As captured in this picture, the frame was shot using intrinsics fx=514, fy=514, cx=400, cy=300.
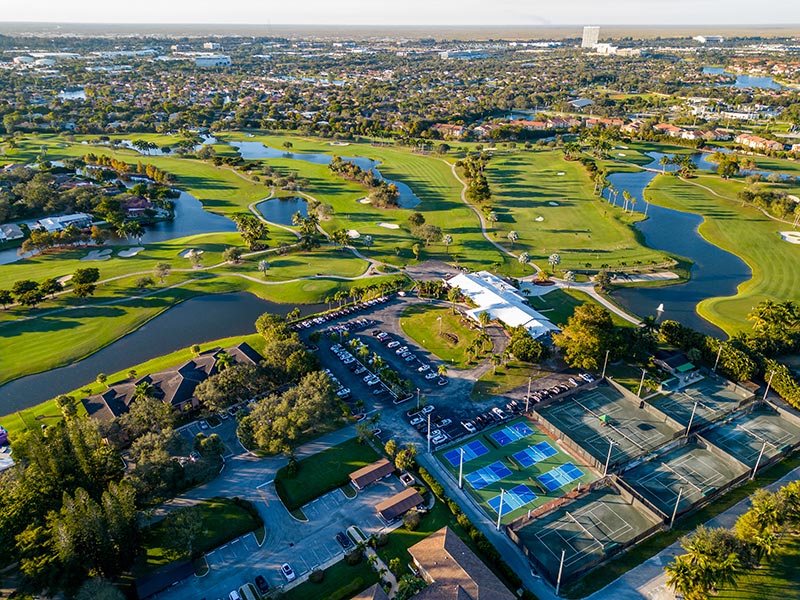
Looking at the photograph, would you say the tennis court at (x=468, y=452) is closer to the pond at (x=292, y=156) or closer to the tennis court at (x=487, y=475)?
the tennis court at (x=487, y=475)

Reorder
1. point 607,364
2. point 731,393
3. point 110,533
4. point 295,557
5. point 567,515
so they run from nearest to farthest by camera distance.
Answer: point 110,533, point 295,557, point 567,515, point 731,393, point 607,364

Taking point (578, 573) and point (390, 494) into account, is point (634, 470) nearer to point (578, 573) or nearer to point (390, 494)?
point (578, 573)

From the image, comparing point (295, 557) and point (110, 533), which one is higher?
point (110, 533)

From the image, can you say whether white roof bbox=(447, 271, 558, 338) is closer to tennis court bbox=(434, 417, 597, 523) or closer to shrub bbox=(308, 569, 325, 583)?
tennis court bbox=(434, 417, 597, 523)

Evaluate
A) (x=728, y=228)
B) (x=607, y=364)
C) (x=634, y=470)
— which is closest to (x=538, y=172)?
(x=728, y=228)

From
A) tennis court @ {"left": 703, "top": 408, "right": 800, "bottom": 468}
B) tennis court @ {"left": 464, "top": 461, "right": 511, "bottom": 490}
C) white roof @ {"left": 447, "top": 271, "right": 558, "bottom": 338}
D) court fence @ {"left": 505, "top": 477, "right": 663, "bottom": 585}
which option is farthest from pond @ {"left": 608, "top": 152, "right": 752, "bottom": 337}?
tennis court @ {"left": 464, "top": 461, "right": 511, "bottom": 490}

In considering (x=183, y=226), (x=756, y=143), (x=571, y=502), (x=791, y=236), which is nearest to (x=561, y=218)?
(x=791, y=236)

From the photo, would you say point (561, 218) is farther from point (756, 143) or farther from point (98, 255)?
point (756, 143)
